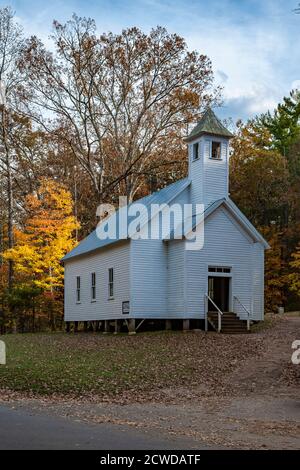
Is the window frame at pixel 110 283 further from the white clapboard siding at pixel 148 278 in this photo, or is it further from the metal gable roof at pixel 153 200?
the white clapboard siding at pixel 148 278

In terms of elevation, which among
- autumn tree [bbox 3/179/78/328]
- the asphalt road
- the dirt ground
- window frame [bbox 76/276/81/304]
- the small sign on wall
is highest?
autumn tree [bbox 3/179/78/328]

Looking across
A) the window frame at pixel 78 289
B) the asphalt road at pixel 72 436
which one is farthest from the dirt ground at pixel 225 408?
the window frame at pixel 78 289

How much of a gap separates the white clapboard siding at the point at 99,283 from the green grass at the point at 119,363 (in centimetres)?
381

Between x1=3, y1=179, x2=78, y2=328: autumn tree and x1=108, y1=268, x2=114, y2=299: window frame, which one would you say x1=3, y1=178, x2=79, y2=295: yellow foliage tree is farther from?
x1=108, y1=268, x2=114, y2=299: window frame

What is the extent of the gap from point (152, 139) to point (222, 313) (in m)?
14.1

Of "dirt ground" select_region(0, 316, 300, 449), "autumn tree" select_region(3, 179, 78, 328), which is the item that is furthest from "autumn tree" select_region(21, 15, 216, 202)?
"dirt ground" select_region(0, 316, 300, 449)

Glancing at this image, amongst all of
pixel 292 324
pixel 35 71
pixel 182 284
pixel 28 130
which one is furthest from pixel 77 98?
pixel 292 324

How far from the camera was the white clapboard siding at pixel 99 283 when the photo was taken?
28750 millimetres

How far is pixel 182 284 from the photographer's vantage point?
27.1 meters

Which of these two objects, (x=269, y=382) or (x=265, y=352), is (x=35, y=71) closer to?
(x=265, y=352)

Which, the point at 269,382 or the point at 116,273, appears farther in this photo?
the point at 116,273

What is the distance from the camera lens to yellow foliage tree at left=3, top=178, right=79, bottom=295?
128 feet

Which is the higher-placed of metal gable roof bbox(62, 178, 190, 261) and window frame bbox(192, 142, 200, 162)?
window frame bbox(192, 142, 200, 162)

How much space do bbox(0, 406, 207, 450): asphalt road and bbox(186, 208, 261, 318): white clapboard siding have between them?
1624 centimetres
